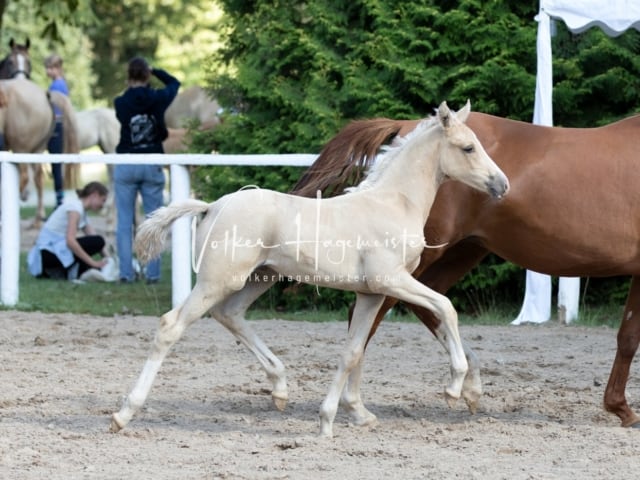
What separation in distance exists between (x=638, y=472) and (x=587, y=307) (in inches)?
196

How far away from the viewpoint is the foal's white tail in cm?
512

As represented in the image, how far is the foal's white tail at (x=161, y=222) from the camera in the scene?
512 centimetres

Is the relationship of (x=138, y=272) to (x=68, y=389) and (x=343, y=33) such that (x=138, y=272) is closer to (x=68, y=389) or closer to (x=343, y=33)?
(x=343, y=33)

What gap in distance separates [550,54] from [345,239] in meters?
4.17

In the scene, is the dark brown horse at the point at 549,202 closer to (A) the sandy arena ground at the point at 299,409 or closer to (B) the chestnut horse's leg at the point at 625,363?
(B) the chestnut horse's leg at the point at 625,363

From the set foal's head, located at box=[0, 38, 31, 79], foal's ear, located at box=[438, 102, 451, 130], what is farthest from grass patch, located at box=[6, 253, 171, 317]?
foal's head, located at box=[0, 38, 31, 79]

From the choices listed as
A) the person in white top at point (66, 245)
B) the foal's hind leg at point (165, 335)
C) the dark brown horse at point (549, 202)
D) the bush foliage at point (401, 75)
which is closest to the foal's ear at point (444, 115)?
the dark brown horse at point (549, 202)

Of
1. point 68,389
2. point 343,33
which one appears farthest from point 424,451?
point 343,33

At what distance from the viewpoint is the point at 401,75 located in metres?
9.31

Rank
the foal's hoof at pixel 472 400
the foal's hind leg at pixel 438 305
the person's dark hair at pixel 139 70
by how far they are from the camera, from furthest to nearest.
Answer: the person's dark hair at pixel 139 70 → the foal's hoof at pixel 472 400 → the foal's hind leg at pixel 438 305

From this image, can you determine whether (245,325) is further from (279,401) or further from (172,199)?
(172,199)

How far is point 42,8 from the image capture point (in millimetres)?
16641

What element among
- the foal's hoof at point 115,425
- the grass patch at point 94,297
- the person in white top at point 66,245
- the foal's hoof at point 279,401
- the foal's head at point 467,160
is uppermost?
the foal's head at point 467,160

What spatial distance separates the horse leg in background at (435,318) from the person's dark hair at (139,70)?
209 inches
